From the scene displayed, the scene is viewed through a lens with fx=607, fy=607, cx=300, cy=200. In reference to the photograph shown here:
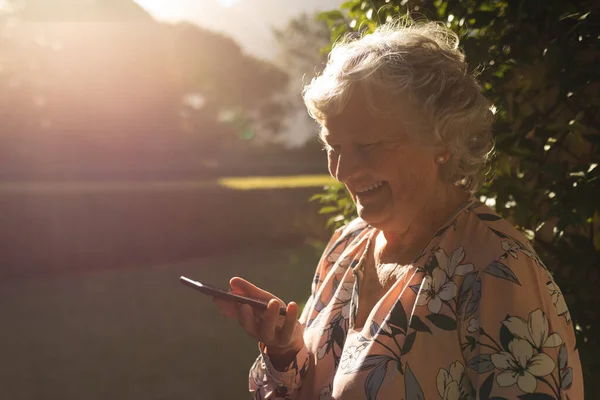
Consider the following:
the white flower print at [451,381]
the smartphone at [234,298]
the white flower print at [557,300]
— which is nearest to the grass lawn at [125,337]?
the smartphone at [234,298]

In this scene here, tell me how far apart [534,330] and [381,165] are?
1.91 feet

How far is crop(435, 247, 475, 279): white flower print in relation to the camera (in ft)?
5.11

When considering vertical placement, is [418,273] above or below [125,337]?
below

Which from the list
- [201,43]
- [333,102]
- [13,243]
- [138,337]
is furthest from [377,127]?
[201,43]

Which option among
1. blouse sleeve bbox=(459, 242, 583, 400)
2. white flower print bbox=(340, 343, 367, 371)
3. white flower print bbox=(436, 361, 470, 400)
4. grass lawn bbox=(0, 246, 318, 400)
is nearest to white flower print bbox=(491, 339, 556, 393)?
blouse sleeve bbox=(459, 242, 583, 400)

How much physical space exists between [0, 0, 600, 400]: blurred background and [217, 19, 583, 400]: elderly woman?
1.18 feet

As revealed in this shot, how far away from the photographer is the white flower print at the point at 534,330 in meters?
1.42

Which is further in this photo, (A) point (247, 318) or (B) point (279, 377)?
(B) point (279, 377)

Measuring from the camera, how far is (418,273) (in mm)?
1646

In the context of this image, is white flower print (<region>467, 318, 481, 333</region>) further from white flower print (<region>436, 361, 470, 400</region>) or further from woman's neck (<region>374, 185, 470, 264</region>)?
woman's neck (<region>374, 185, 470, 264</region>)

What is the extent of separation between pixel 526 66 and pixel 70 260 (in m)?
7.24

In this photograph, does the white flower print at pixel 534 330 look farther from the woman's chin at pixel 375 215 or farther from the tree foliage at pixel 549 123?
the tree foliage at pixel 549 123

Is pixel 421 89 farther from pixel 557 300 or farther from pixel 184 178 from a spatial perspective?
pixel 184 178

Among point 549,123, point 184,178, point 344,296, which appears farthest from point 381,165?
point 184,178
